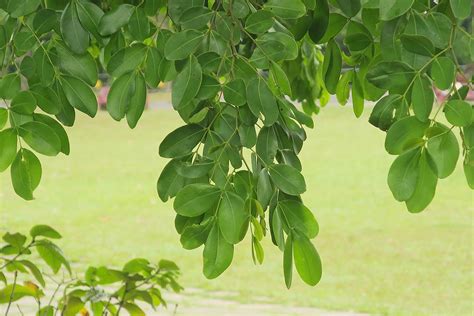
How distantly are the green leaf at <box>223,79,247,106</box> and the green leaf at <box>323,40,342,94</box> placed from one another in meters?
0.17

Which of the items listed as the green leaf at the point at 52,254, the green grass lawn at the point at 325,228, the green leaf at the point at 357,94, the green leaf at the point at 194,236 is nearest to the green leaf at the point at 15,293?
the green leaf at the point at 52,254

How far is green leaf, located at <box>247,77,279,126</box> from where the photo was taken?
658mm

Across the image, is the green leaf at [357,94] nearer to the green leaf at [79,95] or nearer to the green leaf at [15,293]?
the green leaf at [79,95]

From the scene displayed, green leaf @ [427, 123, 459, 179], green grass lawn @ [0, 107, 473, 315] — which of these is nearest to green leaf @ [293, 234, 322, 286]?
green leaf @ [427, 123, 459, 179]

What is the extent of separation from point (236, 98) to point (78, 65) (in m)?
0.14

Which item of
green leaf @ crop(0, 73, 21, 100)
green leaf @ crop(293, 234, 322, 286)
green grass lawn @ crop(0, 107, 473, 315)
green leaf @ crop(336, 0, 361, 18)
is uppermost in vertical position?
green grass lawn @ crop(0, 107, 473, 315)

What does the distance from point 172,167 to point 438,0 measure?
27 centimetres

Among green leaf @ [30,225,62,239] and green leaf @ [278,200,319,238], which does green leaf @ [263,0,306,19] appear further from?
green leaf @ [30,225,62,239]

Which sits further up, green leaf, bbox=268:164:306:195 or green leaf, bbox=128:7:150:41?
green leaf, bbox=128:7:150:41

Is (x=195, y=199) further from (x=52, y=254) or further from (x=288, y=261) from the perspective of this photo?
(x=52, y=254)

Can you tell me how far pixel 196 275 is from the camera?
5.09 meters

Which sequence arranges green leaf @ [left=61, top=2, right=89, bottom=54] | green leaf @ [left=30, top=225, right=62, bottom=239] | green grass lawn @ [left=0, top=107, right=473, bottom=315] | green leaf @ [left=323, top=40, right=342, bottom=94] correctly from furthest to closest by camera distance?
green grass lawn @ [left=0, top=107, right=473, bottom=315], green leaf @ [left=30, top=225, right=62, bottom=239], green leaf @ [left=323, top=40, right=342, bottom=94], green leaf @ [left=61, top=2, right=89, bottom=54]

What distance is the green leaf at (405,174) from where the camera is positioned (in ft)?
1.95

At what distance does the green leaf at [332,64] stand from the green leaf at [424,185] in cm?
24
